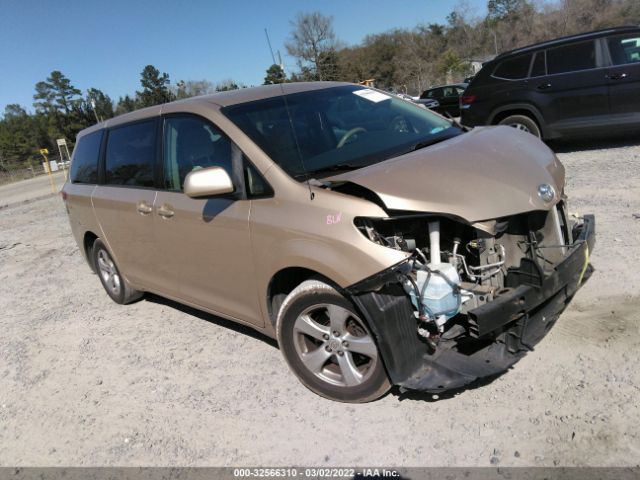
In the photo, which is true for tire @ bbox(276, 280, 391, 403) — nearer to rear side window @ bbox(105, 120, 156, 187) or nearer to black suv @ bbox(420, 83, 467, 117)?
rear side window @ bbox(105, 120, 156, 187)

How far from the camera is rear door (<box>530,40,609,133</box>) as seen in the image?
27.6ft

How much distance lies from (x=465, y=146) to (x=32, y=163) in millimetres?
55421

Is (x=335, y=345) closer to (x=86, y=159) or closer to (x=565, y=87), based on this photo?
(x=86, y=159)

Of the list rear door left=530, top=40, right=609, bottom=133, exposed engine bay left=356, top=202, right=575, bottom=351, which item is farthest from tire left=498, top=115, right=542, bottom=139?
exposed engine bay left=356, top=202, right=575, bottom=351

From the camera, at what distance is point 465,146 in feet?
10.8

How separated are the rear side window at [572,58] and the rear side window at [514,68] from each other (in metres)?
0.38

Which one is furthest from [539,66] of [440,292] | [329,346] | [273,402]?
[273,402]

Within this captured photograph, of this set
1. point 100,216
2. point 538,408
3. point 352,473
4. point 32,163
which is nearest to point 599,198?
point 538,408

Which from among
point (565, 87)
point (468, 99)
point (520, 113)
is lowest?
point (520, 113)

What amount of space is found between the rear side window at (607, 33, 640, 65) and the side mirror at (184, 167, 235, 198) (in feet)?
25.3

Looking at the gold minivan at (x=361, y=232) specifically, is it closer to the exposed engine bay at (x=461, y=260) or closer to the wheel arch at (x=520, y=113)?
the exposed engine bay at (x=461, y=260)

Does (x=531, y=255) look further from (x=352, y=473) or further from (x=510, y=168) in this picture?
(x=352, y=473)

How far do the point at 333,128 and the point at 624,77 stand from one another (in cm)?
661

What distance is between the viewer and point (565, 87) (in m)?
8.67
